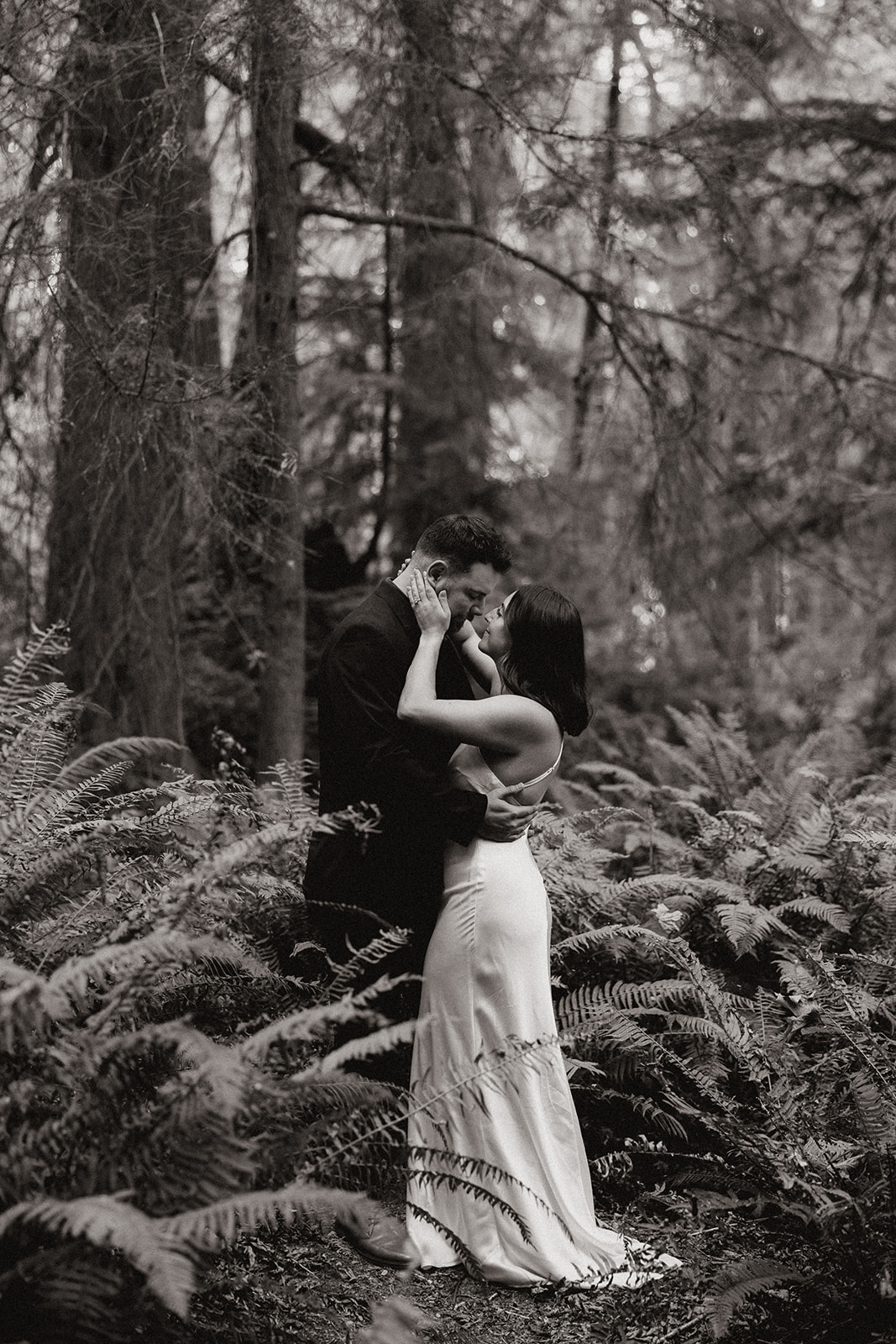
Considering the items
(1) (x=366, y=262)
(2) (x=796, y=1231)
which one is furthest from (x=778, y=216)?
(2) (x=796, y=1231)

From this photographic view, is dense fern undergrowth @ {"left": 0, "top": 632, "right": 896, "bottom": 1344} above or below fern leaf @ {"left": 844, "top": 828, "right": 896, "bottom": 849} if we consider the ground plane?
below

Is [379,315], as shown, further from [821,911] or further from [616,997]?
[616,997]

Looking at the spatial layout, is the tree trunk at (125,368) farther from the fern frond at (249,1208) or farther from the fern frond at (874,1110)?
the fern frond at (874,1110)

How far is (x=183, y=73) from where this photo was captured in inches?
208

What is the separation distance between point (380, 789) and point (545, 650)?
0.76 meters

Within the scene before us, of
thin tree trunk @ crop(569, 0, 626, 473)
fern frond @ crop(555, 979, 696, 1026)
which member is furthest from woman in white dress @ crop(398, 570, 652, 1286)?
thin tree trunk @ crop(569, 0, 626, 473)

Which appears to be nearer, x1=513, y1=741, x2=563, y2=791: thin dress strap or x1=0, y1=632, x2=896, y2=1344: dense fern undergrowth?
x1=0, y1=632, x2=896, y2=1344: dense fern undergrowth

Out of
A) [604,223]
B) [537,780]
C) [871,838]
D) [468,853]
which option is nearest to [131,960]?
[468,853]

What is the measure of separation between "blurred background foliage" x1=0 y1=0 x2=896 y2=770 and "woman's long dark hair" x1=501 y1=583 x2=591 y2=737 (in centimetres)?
181

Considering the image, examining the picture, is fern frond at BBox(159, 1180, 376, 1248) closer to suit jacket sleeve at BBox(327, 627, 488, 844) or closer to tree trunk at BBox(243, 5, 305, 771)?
suit jacket sleeve at BBox(327, 627, 488, 844)

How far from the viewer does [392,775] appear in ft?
13.6

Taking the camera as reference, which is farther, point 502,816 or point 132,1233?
point 502,816

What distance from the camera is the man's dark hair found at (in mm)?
4285

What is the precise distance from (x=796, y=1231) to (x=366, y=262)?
22.3 ft
